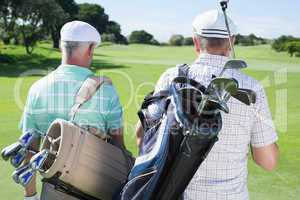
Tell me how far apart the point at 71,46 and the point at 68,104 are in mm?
306

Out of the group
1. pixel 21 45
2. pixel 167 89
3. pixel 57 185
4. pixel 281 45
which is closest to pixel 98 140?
pixel 57 185

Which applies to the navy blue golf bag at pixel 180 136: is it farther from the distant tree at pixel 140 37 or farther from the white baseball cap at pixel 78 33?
the distant tree at pixel 140 37

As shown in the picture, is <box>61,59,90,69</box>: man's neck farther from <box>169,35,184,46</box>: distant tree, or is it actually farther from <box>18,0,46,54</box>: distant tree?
<box>169,35,184,46</box>: distant tree

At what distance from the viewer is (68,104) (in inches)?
109

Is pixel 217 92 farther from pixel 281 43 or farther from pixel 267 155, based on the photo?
pixel 281 43

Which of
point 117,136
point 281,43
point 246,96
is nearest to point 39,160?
point 117,136

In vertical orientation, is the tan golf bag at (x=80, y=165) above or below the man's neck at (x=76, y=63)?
below

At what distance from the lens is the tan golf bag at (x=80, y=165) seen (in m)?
2.40

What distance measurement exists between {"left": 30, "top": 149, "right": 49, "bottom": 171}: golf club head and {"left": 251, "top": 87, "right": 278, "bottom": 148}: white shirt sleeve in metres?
0.93

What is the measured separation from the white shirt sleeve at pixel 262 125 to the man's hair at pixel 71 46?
3.25ft

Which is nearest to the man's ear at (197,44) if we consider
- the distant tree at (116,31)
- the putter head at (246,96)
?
the putter head at (246,96)

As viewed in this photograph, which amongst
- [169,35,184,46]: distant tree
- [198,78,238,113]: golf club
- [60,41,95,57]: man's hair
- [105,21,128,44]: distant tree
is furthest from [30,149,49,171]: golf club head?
[105,21,128,44]: distant tree

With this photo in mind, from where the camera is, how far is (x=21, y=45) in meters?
52.8

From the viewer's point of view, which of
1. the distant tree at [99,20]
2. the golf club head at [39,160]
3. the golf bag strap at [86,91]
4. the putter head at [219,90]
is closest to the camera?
the putter head at [219,90]
